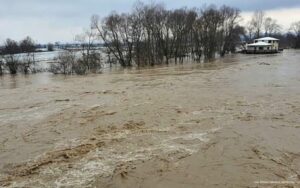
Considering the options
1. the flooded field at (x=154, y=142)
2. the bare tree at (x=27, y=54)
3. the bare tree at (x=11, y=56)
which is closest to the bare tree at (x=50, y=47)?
the bare tree at (x=27, y=54)

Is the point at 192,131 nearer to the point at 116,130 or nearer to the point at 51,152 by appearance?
the point at 116,130

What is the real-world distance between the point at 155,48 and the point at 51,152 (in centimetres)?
5483

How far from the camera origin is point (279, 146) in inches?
389

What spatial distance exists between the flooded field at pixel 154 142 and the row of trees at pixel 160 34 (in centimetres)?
4280

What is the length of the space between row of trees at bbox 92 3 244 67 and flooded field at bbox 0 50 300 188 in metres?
42.8

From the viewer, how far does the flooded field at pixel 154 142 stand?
26.0 ft

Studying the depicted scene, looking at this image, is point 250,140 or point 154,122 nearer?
point 250,140

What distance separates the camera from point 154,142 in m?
10.4

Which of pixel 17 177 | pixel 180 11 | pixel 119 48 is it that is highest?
pixel 180 11

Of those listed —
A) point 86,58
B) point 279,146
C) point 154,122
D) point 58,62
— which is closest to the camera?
point 279,146

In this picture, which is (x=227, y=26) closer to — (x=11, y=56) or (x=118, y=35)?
(x=118, y=35)

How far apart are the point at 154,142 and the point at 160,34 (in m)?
55.2

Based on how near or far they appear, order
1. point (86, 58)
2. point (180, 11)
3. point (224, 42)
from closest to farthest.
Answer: point (86, 58) < point (180, 11) < point (224, 42)

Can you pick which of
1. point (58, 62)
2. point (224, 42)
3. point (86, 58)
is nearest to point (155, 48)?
point (86, 58)
